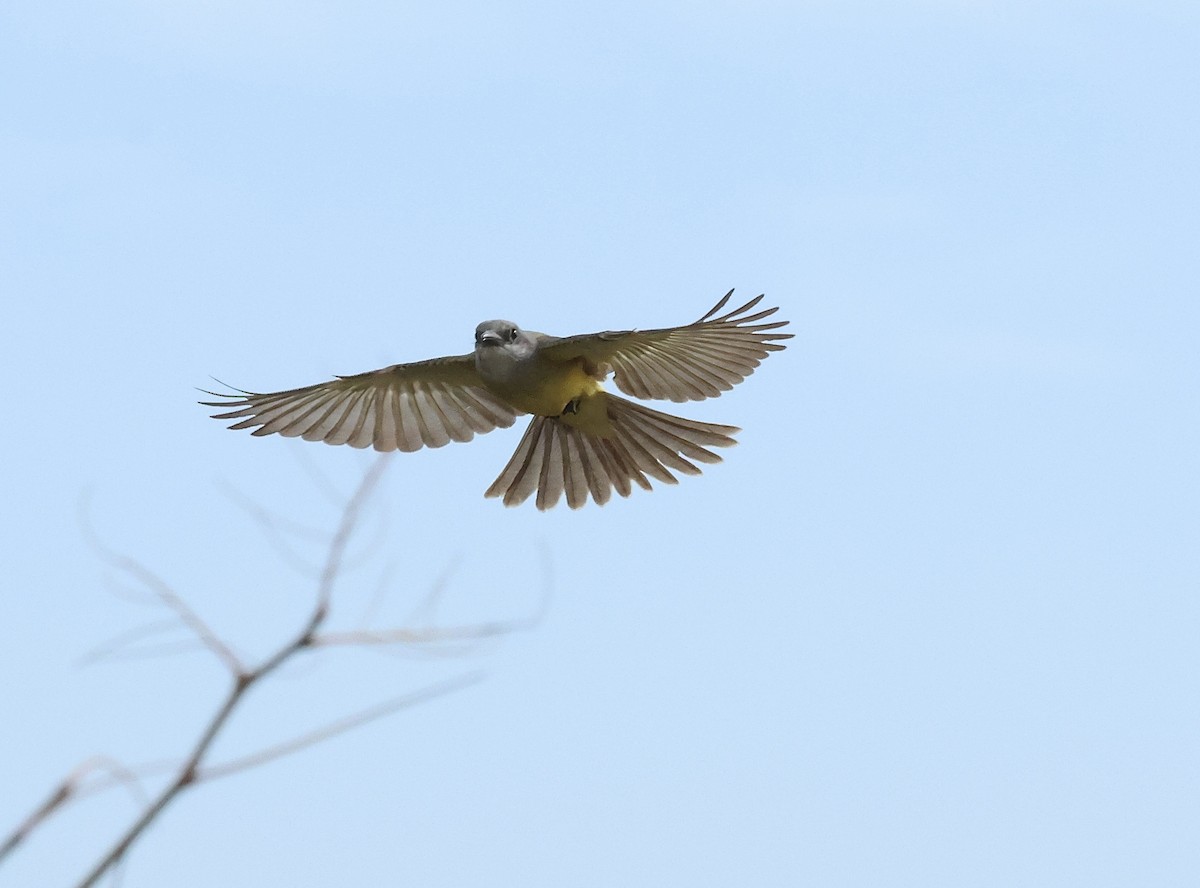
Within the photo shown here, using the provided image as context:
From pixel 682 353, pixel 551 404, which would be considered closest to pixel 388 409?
pixel 551 404

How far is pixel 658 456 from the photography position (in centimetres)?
888

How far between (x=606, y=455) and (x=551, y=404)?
0.56 metres

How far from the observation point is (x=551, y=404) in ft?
28.4

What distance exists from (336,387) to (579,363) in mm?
1709

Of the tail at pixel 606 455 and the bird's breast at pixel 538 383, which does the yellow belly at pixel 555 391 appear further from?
the tail at pixel 606 455

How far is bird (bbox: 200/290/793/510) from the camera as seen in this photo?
8.12 metres

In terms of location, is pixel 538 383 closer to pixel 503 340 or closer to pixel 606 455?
pixel 503 340

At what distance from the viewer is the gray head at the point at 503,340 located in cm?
822

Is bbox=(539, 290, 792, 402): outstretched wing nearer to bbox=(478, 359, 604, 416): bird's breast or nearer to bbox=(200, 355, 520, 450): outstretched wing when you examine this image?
bbox=(478, 359, 604, 416): bird's breast

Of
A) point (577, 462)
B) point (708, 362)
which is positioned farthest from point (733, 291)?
point (577, 462)

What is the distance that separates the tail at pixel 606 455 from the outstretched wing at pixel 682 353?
1.60 ft

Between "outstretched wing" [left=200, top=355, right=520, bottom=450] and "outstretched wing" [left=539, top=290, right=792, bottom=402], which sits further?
"outstretched wing" [left=200, top=355, right=520, bottom=450]

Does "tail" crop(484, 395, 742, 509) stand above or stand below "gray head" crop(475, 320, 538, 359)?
below

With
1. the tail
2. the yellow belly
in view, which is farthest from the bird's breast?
the tail
